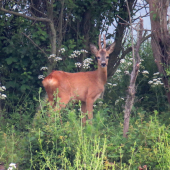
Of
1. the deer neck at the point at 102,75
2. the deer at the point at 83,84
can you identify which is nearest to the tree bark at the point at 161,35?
the deer at the point at 83,84

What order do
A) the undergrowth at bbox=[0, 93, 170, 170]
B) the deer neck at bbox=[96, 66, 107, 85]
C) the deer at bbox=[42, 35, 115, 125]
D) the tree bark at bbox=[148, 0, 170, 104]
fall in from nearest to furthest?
the undergrowth at bbox=[0, 93, 170, 170]
the tree bark at bbox=[148, 0, 170, 104]
the deer at bbox=[42, 35, 115, 125]
the deer neck at bbox=[96, 66, 107, 85]

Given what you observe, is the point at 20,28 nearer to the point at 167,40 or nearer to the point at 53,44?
the point at 53,44

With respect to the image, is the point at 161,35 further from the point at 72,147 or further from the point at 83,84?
the point at 72,147

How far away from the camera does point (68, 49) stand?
8016mm

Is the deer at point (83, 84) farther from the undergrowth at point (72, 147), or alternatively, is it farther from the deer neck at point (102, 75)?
the undergrowth at point (72, 147)

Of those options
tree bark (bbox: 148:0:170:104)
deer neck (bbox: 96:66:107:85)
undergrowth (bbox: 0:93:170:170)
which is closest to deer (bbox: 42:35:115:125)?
deer neck (bbox: 96:66:107:85)

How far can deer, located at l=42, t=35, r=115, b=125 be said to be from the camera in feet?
24.3

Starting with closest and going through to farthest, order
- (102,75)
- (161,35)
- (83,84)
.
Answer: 1. (161,35)
2. (83,84)
3. (102,75)

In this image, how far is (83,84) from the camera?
7.79m

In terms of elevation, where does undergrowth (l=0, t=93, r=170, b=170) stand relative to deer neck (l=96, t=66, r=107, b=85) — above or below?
below

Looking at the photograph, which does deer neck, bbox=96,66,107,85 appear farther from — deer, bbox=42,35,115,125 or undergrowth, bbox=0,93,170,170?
undergrowth, bbox=0,93,170,170

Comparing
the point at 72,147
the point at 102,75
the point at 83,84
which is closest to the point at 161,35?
the point at 102,75

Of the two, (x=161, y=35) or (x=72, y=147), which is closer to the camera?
(x=72, y=147)

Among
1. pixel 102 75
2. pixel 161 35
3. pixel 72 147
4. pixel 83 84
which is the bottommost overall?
pixel 72 147
